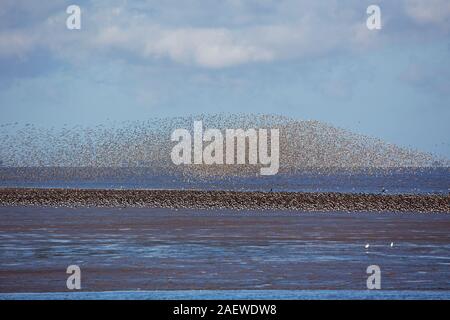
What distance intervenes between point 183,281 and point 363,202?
44.7 metres

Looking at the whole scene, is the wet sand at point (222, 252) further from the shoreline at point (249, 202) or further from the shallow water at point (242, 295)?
the shoreline at point (249, 202)

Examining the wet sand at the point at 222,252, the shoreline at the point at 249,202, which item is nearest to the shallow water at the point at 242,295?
the wet sand at the point at 222,252

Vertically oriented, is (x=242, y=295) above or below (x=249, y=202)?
above

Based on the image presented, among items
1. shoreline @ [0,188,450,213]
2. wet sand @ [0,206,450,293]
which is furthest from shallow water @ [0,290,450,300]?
shoreline @ [0,188,450,213]

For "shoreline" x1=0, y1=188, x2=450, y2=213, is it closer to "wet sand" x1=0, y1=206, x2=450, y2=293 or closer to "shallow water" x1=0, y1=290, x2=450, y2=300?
"wet sand" x1=0, y1=206, x2=450, y2=293

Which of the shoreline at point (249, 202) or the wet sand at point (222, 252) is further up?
the wet sand at point (222, 252)

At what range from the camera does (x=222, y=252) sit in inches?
1149

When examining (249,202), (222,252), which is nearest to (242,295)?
(222,252)

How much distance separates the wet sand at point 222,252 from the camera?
22094mm

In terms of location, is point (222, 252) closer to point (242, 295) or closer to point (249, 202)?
point (242, 295)

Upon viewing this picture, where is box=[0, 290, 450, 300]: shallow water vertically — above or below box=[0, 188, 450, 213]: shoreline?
above

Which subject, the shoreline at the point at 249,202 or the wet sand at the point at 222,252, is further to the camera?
the shoreline at the point at 249,202

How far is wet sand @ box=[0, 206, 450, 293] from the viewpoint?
2209cm

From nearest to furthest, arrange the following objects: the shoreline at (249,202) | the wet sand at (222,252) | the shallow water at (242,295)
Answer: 1. the shallow water at (242,295)
2. the wet sand at (222,252)
3. the shoreline at (249,202)
